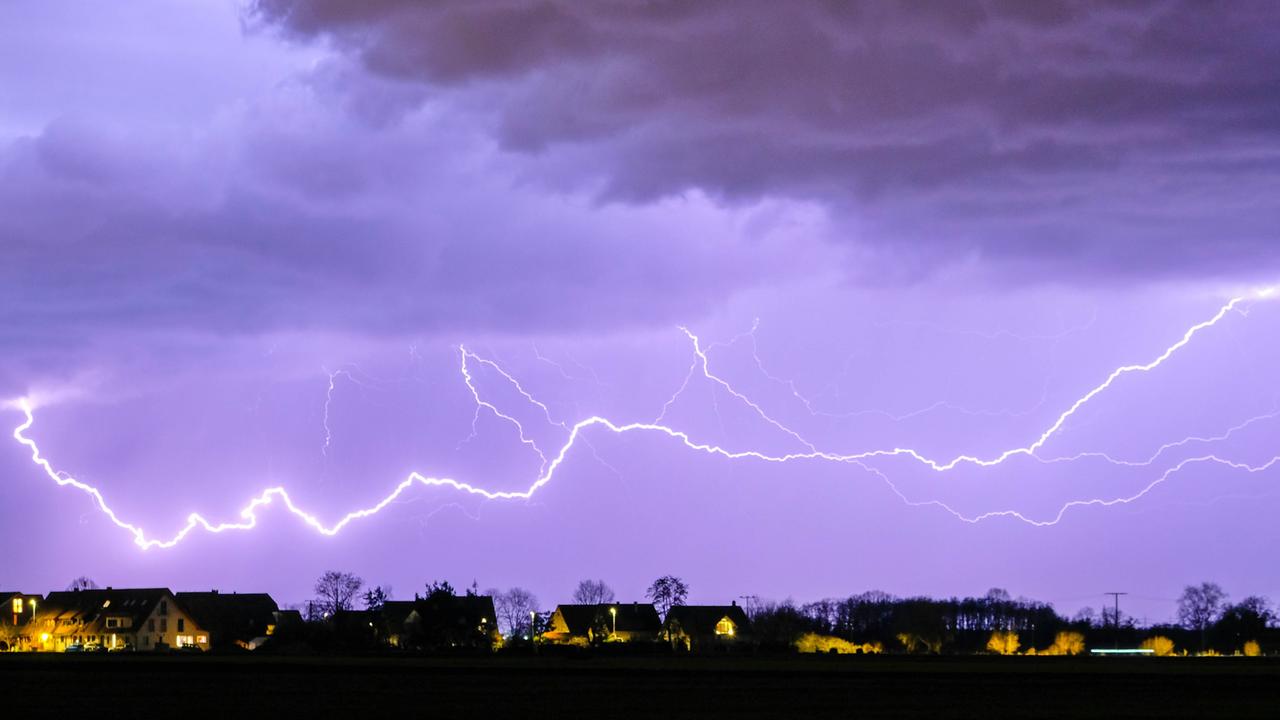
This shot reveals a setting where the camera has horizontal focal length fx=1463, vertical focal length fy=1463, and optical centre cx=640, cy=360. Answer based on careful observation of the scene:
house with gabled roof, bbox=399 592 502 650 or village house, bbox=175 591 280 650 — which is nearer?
house with gabled roof, bbox=399 592 502 650

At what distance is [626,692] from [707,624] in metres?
100

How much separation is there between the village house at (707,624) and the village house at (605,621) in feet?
8.03

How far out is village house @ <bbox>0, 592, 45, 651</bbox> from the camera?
13100 centimetres

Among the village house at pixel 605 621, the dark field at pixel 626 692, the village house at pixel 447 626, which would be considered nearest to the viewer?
the dark field at pixel 626 692

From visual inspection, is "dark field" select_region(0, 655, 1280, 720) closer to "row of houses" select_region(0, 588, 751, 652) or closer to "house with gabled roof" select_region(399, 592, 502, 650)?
"house with gabled roof" select_region(399, 592, 502, 650)

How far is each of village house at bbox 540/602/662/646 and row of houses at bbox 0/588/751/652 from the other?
0.09 meters

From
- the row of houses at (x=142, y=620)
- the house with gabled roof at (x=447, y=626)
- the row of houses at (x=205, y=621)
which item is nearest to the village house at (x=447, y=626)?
the house with gabled roof at (x=447, y=626)

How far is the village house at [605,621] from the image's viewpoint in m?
134

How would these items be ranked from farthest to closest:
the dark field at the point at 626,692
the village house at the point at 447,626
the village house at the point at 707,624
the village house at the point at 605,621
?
the village house at the point at 605,621 → the village house at the point at 707,624 → the village house at the point at 447,626 → the dark field at the point at 626,692

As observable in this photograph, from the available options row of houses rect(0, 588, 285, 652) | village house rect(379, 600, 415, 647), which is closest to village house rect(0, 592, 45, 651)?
row of houses rect(0, 588, 285, 652)

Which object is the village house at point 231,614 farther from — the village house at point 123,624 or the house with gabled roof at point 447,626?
the house with gabled roof at point 447,626

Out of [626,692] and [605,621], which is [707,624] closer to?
[605,621]

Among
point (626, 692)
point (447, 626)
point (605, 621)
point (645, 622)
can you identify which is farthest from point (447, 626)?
point (626, 692)

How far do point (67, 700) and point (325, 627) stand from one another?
66.5 metres
